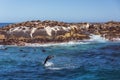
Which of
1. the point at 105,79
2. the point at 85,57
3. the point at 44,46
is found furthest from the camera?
the point at 44,46

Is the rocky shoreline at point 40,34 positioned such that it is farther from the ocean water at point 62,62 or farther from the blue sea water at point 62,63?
the blue sea water at point 62,63

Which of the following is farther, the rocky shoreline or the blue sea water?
the rocky shoreline

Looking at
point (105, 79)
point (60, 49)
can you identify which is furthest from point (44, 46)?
point (105, 79)

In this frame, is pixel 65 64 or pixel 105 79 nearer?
pixel 105 79

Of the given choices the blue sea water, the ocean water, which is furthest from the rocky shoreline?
the blue sea water

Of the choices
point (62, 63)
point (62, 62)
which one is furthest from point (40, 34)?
point (62, 63)

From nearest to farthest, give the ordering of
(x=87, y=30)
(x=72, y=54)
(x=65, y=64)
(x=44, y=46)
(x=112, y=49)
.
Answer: (x=65, y=64)
(x=72, y=54)
(x=112, y=49)
(x=44, y=46)
(x=87, y=30)

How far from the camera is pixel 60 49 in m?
56.0

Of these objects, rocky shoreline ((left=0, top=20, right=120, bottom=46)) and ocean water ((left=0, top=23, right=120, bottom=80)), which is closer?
ocean water ((left=0, top=23, right=120, bottom=80))

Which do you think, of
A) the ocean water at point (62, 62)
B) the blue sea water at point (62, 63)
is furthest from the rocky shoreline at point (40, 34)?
the blue sea water at point (62, 63)

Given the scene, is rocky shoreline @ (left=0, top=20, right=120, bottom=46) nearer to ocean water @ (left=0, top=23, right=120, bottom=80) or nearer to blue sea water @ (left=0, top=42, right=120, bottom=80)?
ocean water @ (left=0, top=23, right=120, bottom=80)

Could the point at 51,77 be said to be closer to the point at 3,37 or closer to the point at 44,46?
the point at 44,46

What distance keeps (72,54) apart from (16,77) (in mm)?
17778

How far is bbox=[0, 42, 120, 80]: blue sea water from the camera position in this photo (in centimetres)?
3422
